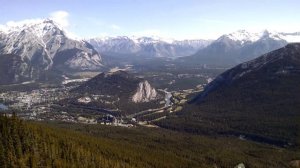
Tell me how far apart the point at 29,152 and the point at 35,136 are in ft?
41.9

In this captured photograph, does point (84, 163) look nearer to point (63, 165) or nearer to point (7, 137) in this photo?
point (63, 165)

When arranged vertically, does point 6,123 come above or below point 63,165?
above

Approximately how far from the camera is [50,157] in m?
190

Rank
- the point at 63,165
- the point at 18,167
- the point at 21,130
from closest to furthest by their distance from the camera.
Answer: the point at 18,167 < the point at 63,165 < the point at 21,130

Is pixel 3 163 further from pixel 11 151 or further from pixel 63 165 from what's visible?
pixel 63 165

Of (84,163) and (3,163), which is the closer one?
(3,163)

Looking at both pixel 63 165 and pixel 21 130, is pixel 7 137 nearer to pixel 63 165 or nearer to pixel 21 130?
pixel 21 130

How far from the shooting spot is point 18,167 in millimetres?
172250

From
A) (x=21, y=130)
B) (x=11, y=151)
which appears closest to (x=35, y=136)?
(x=21, y=130)

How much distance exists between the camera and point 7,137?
190125 millimetres

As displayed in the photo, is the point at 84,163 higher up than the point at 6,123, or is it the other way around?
the point at 6,123

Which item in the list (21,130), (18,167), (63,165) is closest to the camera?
(18,167)

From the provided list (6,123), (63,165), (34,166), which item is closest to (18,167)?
(34,166)

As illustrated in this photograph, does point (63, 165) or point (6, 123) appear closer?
point (63, 165)
